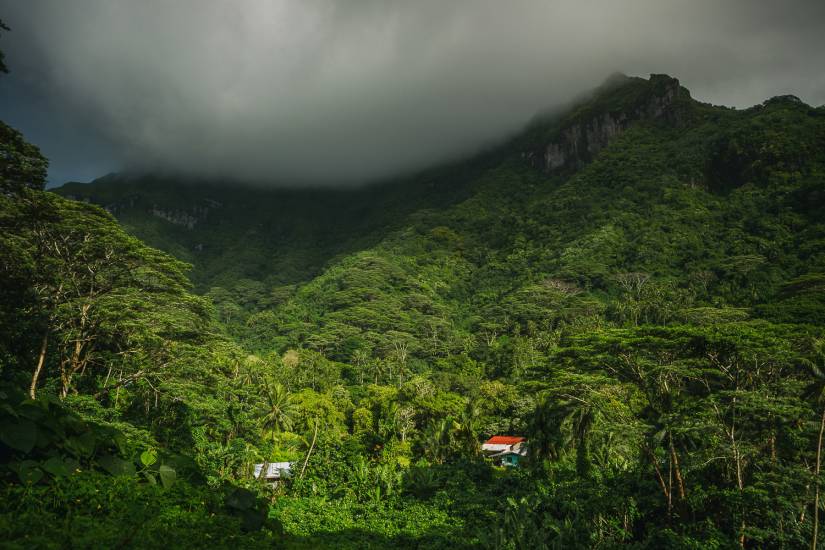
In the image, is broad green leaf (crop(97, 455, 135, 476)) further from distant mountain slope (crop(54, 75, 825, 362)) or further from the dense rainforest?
distant mountain slope (crop(54, 75, 825, 362))

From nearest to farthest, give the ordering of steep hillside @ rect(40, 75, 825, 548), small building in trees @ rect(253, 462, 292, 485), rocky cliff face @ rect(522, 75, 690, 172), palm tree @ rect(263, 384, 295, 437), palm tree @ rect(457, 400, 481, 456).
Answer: steep hillside @ rect(40, 75, 825, 548) < small building in trees @ rect(253, 462, 292, 485) < palm tree @ rect(263, 384, 295, 437) < palm tree @ rect(457, 400, 481, 456) < rocky cliff face @ rect(522, 75, 690, 172)

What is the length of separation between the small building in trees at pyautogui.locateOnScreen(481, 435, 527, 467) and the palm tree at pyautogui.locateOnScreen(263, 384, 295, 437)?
18.5 metres

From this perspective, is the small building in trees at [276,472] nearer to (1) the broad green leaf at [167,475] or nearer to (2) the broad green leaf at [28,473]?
(1) the broad green leaf at [167,475]

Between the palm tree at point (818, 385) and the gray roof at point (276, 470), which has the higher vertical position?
the palm tree at point (818, 385)

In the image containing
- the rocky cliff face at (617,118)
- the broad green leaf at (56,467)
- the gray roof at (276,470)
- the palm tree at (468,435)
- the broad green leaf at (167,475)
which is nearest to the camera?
the broad green leaf at (56,467)

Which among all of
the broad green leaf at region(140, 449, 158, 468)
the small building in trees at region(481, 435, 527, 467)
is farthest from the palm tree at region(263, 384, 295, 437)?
the broad green leaf at region(140, 449, 158, 468)

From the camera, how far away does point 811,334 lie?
22.7 m

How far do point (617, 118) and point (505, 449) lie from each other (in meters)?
178

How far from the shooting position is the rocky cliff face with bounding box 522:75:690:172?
178500 mm

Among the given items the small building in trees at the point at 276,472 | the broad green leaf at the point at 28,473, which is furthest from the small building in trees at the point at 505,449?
the broad green leaf at the point at 28,473

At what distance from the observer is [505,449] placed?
1784 inches

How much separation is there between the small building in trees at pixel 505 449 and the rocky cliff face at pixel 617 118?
168m

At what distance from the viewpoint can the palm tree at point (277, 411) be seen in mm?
38625

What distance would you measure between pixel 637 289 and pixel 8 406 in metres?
96.9
